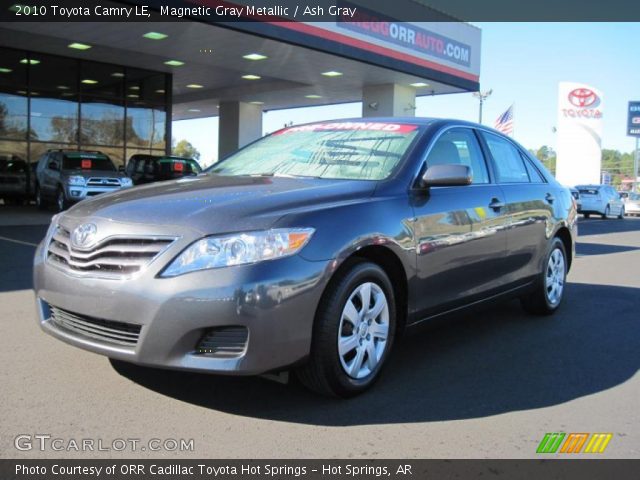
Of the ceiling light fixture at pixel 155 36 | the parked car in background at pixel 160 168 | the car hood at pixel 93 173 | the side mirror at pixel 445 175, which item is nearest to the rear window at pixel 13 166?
the parked car in background at pixel 160 168

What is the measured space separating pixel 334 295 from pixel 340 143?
5.09ft

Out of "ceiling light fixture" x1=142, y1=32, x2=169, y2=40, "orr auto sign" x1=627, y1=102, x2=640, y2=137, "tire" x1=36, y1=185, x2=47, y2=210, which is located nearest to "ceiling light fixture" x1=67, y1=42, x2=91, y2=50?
"ceiling light fixture" x1=142, y1=32, x2=169, y2=40

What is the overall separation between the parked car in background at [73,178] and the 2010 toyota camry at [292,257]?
11.8m

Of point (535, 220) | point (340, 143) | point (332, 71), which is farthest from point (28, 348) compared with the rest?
point (332, 71)

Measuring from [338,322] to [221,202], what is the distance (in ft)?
2.97

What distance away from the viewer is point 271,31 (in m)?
15.1

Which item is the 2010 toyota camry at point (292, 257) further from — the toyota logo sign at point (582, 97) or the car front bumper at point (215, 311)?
the toyota logo sign at point (582, 97)

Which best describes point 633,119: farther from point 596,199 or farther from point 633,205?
point 596,199

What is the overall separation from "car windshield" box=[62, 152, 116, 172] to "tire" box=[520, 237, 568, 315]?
13.7 metres

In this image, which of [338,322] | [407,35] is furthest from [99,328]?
[407,35]

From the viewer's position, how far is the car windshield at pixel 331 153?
418cm

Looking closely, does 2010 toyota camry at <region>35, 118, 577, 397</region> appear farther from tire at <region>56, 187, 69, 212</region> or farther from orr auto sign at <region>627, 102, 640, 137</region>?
orr auto sign at <region>627, 102, 640, 137</region>

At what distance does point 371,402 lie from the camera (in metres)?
3.53
